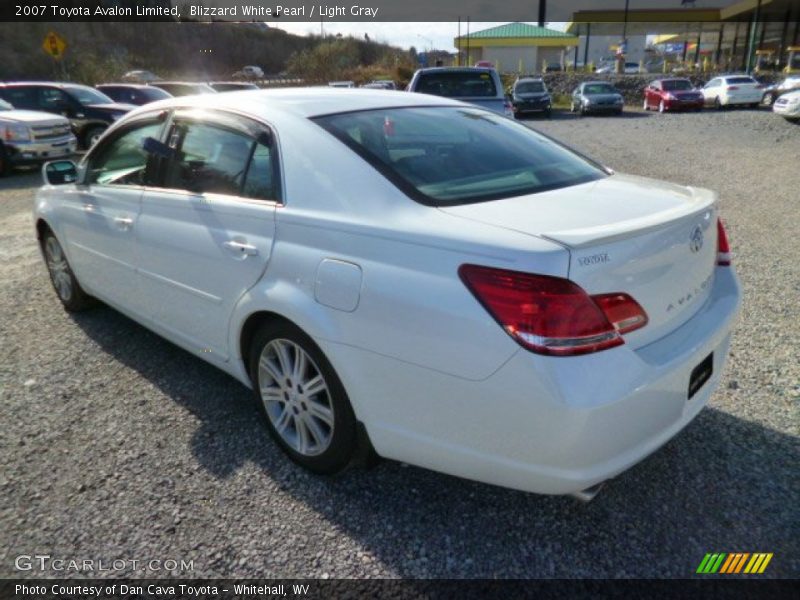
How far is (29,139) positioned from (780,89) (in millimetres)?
28717

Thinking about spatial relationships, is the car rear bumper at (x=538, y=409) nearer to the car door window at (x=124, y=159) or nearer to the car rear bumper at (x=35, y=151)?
the car door window at (x=124, y=159)

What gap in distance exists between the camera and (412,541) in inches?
93.3

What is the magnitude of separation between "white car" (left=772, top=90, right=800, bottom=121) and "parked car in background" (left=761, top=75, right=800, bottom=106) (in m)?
8.03

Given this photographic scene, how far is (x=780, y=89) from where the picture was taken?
2644 cm

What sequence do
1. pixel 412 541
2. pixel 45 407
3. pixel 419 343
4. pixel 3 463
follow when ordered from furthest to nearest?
pixel 45 407, pixel 3 463, pixel 412 541, pixel 419 343

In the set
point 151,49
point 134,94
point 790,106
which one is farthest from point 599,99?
point 151,49

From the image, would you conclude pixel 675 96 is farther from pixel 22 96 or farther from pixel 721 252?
pixel 721 252

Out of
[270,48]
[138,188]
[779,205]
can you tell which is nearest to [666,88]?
[779,205]

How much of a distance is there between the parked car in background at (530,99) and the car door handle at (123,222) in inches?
1018

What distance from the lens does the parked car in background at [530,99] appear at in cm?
2720

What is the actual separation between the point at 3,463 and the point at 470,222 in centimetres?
260

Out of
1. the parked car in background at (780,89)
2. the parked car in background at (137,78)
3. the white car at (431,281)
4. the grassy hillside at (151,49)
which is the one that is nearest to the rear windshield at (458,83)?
the white car at (431,281)

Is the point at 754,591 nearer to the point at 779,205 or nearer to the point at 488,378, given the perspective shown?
the point at 488,378

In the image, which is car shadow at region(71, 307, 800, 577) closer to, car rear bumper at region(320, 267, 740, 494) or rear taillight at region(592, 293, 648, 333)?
car rear bumper at region(320, 267, 740, 494)
